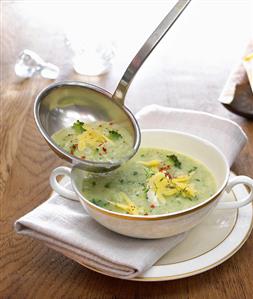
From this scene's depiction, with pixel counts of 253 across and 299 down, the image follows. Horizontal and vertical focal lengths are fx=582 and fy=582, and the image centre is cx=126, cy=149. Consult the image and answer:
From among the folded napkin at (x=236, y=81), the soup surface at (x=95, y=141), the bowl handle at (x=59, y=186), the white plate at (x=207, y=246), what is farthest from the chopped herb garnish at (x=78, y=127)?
the folded napkin at (x=236, y=81)

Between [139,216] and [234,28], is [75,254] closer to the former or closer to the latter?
[139,216]

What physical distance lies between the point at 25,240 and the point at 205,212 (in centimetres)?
34

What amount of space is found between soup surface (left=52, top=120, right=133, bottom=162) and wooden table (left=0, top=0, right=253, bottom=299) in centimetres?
13

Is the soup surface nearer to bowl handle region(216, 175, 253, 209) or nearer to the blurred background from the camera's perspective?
bowl handle region(216, 175, 253, 209)

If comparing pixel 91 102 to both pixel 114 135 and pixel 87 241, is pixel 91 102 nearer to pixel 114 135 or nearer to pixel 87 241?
pixel 114 135

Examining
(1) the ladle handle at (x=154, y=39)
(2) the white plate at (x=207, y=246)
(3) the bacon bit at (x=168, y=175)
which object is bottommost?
(2) the white plate at (x=207, y=246)

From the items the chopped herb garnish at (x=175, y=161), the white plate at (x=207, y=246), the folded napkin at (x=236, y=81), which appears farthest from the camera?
the folded napkin at (x=236, y=81)

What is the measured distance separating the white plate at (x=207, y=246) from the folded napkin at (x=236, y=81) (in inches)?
17.6

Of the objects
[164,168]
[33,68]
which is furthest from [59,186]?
Result: [33,68]

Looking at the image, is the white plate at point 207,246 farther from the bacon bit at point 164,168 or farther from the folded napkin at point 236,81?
the folded napkin at point 236,81

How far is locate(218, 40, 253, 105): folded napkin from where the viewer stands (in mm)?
1493

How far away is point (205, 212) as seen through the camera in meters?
1.00

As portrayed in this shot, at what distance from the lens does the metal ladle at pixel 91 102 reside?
1.15 metres

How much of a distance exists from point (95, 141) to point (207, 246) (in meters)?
0.30
